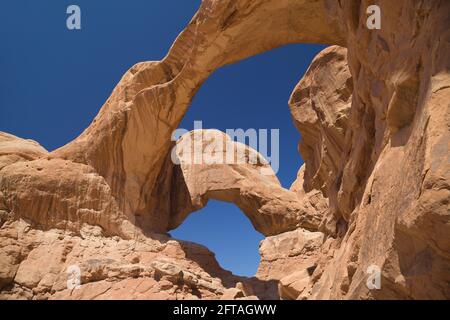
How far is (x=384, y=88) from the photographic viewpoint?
5.37m

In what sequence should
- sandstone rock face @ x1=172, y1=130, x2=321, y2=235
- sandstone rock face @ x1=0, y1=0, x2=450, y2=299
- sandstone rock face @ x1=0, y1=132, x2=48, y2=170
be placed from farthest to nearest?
1. sandstone rock face @ x1=172, y1=130, x2=321, y2=235
2. sandstone rock face @ x1=0, y1=132, x2=48, y2=170
3. sandstone rock face @ x1=0, y1=0, x2=450, y2=299

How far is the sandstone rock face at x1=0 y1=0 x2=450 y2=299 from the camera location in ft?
11.6

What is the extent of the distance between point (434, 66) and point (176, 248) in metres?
10.5

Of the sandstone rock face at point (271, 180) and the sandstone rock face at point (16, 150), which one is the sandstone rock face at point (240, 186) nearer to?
the sandstone rock face at point (271, 180)

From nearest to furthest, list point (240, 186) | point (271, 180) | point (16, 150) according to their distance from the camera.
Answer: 1. point (16, 150)
2. point (240, 186)
3. point (271, 180)

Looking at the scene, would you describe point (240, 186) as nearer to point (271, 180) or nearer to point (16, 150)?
point (271, 180)

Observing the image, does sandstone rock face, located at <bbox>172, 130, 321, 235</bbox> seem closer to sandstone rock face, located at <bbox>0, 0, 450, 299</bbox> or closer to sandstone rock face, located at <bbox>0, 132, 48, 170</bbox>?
sandstone rock face, located at <bbox>0, 0, 450, 299</bbox>

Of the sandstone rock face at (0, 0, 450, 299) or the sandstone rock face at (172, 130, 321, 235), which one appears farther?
the sandstone rock face at (172, 130, 321, 235)

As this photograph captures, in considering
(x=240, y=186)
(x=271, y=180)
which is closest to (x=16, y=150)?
(x=240, y=186)

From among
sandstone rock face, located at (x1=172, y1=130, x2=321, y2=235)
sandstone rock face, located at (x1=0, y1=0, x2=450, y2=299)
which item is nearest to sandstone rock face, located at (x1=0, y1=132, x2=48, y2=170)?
sandstone rock face, located at (x1=0, y1=0, x2=450, y2=299)

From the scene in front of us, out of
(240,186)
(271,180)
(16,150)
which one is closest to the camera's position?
(16,150)

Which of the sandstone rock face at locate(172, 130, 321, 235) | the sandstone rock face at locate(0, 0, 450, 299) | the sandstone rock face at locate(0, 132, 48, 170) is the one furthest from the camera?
the sandstone rock face at locate(172, 130, 321, 235)

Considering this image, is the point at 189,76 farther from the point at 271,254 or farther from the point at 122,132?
the point at 271,254

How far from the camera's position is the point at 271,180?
18.7 m
